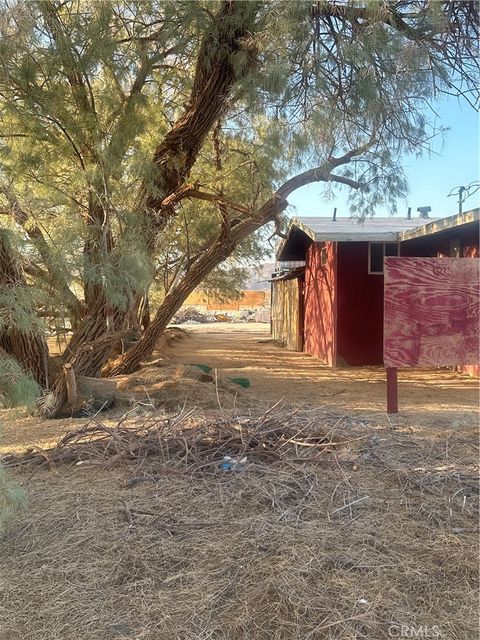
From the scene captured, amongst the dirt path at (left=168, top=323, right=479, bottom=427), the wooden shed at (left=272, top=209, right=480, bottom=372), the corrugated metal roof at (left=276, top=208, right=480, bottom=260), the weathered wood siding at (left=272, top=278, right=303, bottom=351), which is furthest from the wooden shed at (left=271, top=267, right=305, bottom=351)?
the corrugated metal roof at (left=276, top=208, right=480, bottom=260)

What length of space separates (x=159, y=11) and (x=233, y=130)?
2350 mm

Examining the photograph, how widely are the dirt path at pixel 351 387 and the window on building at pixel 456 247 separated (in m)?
2.34

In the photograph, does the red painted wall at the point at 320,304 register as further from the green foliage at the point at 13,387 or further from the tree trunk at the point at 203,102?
the green foliage at the point at 13,387

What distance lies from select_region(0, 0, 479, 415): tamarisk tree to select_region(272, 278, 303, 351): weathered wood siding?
8442 mm

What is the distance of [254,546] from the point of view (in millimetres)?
2822

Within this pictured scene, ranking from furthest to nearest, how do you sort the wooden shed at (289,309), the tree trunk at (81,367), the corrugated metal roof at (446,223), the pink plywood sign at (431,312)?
the wooden shed at (289,309) < the corrugated metal roof at (446,223) < the tree trunk at (81,367) < the pink plywood sign at (431,312)

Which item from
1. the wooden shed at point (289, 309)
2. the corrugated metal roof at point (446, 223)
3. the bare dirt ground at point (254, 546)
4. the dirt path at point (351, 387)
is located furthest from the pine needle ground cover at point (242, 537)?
the wooden shed at point (289, 309)

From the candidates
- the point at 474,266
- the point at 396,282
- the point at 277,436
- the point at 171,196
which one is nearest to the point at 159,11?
the point at 171,196

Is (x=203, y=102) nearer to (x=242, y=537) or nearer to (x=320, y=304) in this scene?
(x=242, y=537)

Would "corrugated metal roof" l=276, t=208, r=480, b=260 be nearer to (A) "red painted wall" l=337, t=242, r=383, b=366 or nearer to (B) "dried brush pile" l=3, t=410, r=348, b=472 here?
(A) "red painted wall" l=337, t=242, r=383, b=366

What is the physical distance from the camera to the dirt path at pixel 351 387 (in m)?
6.57

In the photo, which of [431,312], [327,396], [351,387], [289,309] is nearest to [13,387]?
[431,312]

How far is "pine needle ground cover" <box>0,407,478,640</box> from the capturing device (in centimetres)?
231

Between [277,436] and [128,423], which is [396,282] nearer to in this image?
[277,436]
